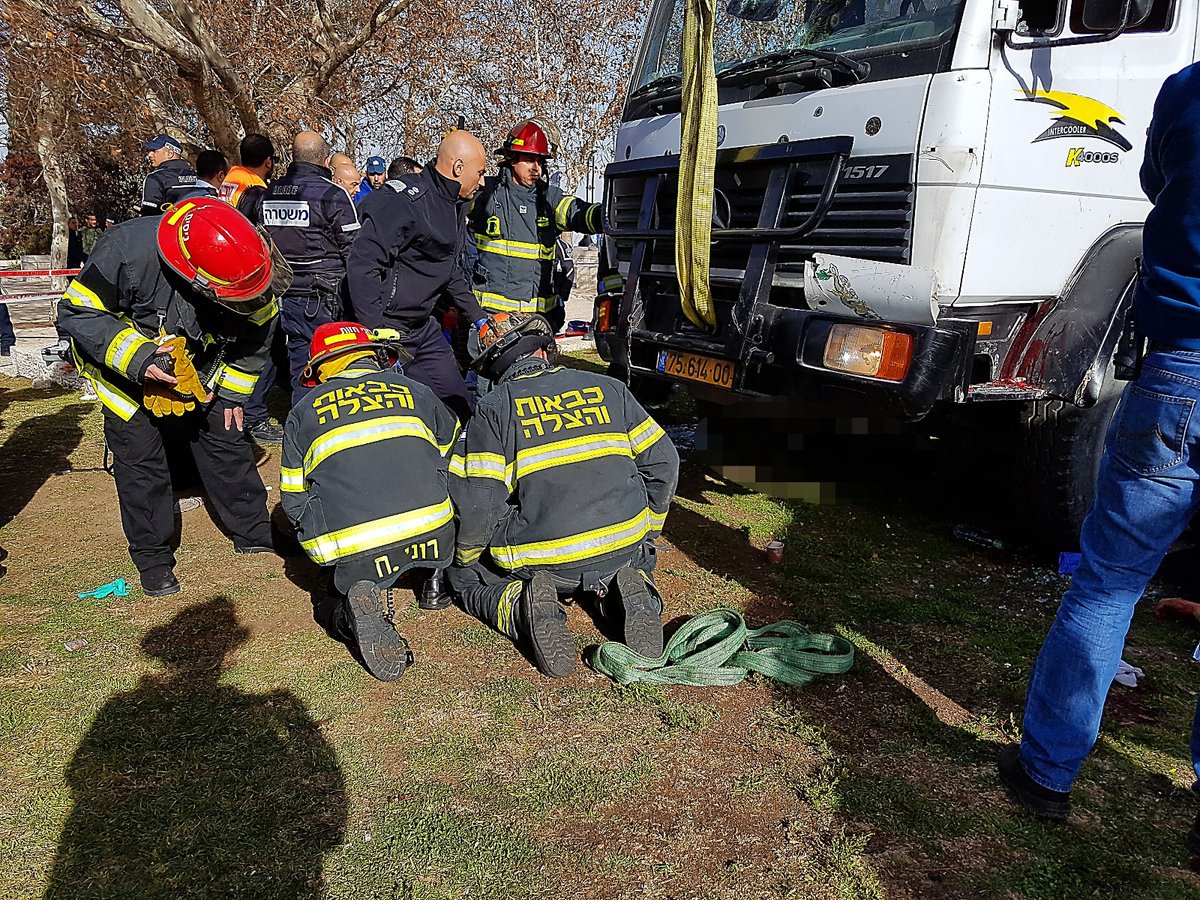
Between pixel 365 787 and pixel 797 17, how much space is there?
3.78m

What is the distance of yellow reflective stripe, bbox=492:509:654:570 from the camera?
323cm

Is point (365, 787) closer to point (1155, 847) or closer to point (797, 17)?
point (1155, 847)

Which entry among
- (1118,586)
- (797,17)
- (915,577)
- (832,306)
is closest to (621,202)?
(797,17)

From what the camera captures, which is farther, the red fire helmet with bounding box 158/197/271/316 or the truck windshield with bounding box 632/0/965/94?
the red fire helmet with bounding box 158/197/271/316

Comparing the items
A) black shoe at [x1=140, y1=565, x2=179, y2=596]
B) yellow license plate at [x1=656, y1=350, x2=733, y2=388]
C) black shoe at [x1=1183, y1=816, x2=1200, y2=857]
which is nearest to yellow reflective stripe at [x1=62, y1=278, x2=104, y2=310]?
black shoe at [x1=140, y1=565, x2=179, y2=596]

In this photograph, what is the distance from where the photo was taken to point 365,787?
255cm

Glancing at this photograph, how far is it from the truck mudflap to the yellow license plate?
0.01 m

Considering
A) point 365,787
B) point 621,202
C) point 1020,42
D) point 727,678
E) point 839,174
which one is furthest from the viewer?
point 621,202

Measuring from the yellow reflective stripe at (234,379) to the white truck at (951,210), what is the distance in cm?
217

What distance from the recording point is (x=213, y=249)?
3.58 meters

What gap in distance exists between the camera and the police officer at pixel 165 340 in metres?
3.59

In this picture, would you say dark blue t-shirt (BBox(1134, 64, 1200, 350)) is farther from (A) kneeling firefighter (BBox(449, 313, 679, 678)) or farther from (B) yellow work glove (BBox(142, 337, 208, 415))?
(B) yellow work glove (BBox(142, 337, 208, 415))

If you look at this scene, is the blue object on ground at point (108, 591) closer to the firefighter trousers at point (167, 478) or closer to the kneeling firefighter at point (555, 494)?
the firefighter trousers at point (167, 478)

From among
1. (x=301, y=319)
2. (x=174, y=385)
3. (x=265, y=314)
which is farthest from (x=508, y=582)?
(x=301, y=319)
